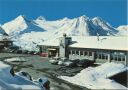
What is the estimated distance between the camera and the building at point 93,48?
5741 centimetres

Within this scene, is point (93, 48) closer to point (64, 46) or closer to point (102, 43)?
point (102, 43)

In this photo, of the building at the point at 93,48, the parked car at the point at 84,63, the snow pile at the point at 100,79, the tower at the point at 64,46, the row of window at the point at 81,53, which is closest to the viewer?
the snow pile at the point at 100,79

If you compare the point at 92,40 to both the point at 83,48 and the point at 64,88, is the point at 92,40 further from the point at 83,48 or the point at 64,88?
the point at 64,88

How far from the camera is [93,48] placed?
2441 inches

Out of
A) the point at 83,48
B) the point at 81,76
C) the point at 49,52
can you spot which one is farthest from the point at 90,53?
the point at 81,76

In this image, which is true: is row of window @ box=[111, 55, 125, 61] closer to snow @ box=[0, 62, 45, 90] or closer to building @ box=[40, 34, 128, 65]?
building @ box=[40, 34, 128, 65]

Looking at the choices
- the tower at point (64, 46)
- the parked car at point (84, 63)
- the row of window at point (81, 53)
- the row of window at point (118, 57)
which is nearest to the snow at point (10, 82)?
the parked car at point (84, 63)

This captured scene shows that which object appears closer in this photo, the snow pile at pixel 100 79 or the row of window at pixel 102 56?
the snow pile at pixel 100 79

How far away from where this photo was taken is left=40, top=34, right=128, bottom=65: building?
57406mm

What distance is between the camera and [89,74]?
3881 cm

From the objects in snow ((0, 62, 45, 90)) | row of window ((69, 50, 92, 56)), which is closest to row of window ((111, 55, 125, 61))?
row of window ((69, 50, 92, 56))

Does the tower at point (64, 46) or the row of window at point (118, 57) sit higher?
the tower at point (64, 46)

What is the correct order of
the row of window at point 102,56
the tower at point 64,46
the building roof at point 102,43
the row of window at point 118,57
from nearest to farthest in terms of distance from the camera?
the row of window at point 118,57 → the building roof at point 102,43 → the row of window at point 102,56 → the tower at point 64,46

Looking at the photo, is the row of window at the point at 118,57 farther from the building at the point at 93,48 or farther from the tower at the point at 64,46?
the tower at the point at 64,46
